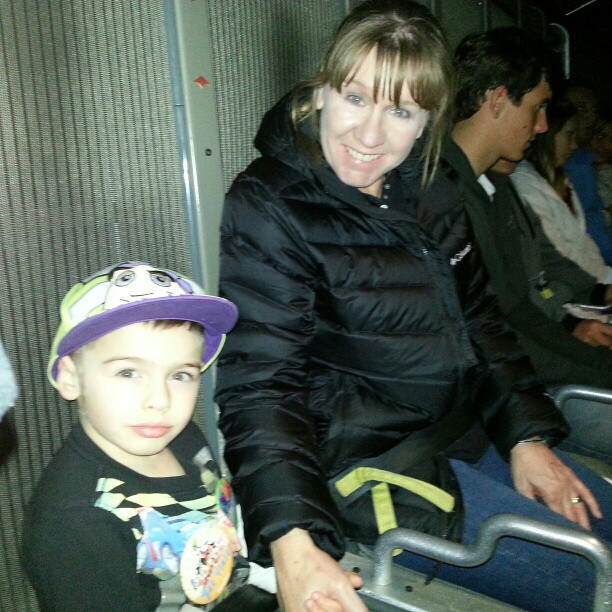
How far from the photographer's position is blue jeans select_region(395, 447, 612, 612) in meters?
1.35

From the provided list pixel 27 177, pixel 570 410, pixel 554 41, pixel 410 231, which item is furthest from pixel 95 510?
pixel 554 41

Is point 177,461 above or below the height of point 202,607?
above

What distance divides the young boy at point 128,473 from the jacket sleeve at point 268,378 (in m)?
0.08

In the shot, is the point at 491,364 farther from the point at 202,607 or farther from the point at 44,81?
the point at 44,81

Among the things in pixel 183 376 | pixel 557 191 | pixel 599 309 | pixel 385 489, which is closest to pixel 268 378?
pixel 183 376

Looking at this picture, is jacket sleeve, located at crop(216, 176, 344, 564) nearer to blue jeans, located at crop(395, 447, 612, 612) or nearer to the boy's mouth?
the boy's mouth

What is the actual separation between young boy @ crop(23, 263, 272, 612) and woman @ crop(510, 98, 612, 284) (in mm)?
2029

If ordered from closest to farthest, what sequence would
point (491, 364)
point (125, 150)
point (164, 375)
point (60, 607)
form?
point (60, 607), point (164, 375), point (125, 150), point (491, 364)

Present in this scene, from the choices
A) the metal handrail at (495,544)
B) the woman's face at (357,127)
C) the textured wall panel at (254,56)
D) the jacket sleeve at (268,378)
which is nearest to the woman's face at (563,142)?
the textured wall panel at (254,56)

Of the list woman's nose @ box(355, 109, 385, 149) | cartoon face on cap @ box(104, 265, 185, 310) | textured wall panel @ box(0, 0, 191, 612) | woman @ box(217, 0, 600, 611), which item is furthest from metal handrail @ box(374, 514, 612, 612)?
woman's nose @ box(355, 109, 385, 149)

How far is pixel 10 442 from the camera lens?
1329 millimetres

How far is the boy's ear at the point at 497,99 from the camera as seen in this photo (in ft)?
7.64

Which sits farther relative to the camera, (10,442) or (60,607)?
(10,442)

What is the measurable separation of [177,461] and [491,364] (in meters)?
0.91
